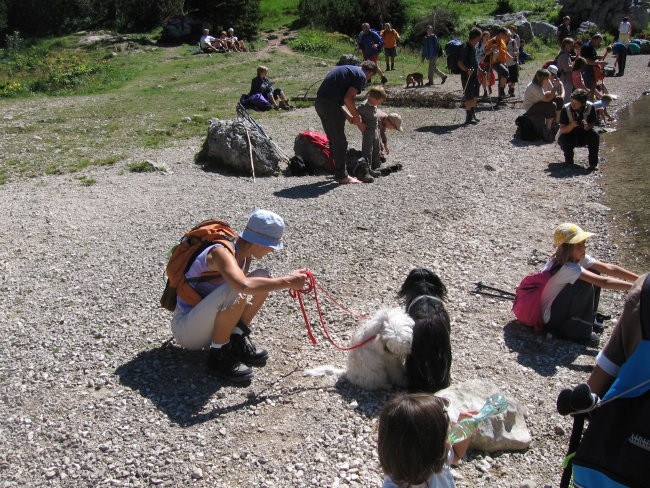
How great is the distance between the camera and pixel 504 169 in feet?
38.0

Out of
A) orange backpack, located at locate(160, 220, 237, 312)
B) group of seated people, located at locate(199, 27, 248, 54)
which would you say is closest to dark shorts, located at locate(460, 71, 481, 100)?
orange backpack, located at locate(160, 220, 237, 312)

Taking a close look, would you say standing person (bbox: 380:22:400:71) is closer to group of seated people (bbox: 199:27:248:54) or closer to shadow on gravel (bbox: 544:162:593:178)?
group of seated people (bbox: 199:27:248:54)

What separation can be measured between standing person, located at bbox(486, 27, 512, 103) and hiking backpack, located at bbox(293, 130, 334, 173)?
7840 millimetres

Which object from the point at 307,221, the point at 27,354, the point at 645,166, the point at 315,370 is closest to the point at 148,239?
the point at 307,221

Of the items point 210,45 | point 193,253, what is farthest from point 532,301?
point 210,45

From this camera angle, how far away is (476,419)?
371 centimetres

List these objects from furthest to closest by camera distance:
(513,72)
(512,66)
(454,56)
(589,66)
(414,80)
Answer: (414,80) → (513,72) → (512,66) → (454,56) → (589,66)

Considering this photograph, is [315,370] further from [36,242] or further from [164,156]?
[164,156]

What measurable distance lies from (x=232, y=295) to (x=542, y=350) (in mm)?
2872

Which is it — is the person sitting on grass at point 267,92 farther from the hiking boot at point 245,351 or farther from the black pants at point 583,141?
the hiking boot at point 245,351

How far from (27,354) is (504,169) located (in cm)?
883

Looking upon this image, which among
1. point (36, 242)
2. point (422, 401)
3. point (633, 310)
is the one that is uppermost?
point (633, 310)

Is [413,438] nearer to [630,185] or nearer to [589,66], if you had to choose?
[630,185]

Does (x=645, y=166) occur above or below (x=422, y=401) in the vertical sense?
below
